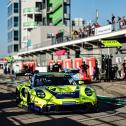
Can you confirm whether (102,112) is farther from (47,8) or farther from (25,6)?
(25,6)

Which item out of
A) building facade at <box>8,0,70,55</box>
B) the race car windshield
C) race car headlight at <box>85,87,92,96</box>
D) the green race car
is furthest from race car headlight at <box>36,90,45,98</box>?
building facade at <box>8,0,70,55</box>

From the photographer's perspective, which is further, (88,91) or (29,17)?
(29,17)

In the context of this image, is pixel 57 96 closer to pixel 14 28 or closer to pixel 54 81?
pixel 54 81

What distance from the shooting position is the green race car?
11844 millimetres

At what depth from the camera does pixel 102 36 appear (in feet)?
115

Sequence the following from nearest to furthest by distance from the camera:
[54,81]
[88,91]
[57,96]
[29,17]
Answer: [57,96]
[88,91]
[54,81]
[29,17]

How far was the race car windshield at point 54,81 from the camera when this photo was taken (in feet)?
42.8

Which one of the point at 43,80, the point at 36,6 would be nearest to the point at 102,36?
the point at 43,80

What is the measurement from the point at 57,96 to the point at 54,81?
1.27 meters

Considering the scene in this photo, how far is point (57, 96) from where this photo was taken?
1192 cm

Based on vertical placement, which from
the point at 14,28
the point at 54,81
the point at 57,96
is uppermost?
the point at 14,28

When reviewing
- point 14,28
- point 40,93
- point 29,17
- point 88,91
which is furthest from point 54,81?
point 14,28

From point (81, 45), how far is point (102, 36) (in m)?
8.85

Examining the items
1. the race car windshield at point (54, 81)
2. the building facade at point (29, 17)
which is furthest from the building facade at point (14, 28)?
the race car windshield at point (54, 81)
